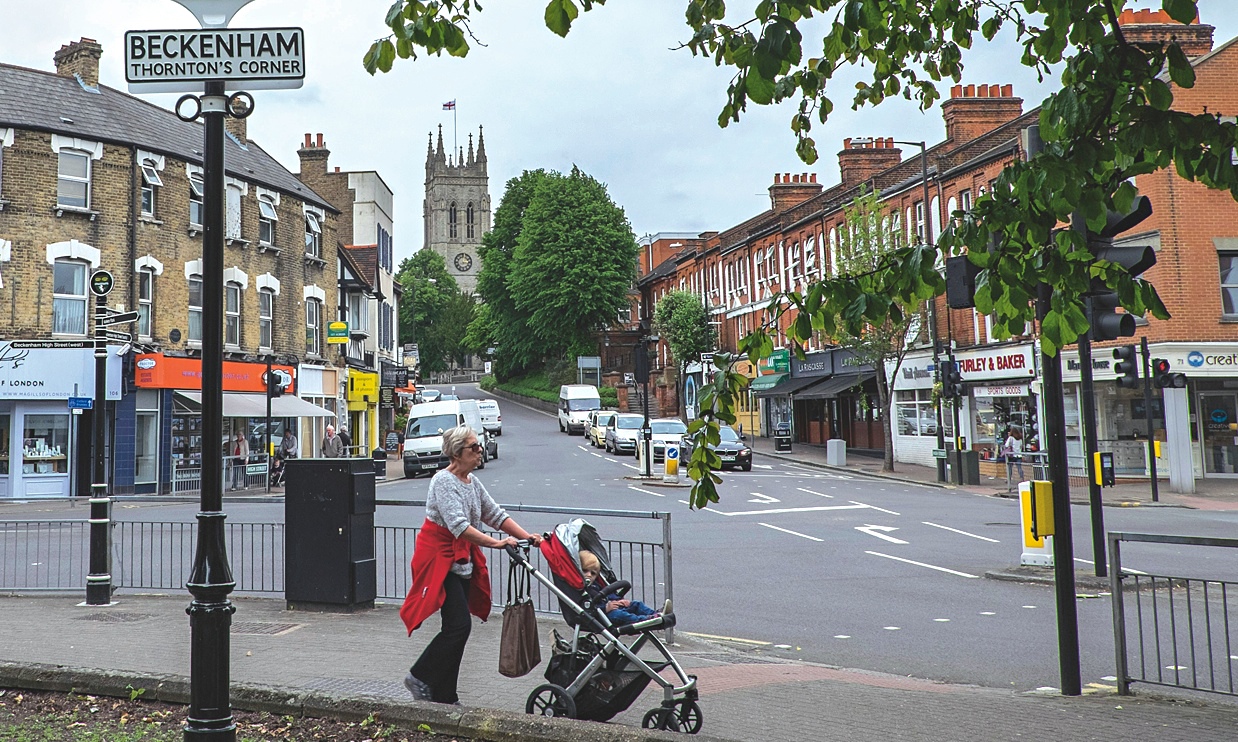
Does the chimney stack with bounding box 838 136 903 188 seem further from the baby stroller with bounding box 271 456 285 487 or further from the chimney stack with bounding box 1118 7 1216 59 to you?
the baby stroller with bounding box 271 456 285 487

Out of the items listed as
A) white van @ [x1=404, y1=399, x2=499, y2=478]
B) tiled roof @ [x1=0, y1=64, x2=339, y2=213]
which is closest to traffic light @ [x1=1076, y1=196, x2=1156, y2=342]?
tiled roof @ [x1=0, y1=64, x2=339, y2=213]

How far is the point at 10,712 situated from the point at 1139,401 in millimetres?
28936

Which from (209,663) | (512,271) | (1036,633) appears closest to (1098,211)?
(209,663)

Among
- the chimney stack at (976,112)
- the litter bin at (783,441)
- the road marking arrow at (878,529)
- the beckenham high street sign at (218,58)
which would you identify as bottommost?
the road marking arrow at (878,529)

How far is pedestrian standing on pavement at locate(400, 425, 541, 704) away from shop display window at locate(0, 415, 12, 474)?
24767 mm

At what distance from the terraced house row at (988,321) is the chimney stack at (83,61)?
78.7 feet

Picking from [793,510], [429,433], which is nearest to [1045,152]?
[793,510]

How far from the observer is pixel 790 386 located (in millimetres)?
49031

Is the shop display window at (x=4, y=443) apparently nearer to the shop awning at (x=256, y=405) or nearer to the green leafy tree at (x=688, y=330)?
the shop awning at (x=256, y=405)

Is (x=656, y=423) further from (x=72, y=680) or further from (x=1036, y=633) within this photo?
(x=72, y=680)

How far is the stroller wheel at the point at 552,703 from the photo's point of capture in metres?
5.48

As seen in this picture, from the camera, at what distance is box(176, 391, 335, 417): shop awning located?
99.0ft

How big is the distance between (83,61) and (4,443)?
12.3 metres

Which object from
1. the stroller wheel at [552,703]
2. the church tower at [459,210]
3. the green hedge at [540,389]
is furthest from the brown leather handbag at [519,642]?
the church tower at [459,210]
